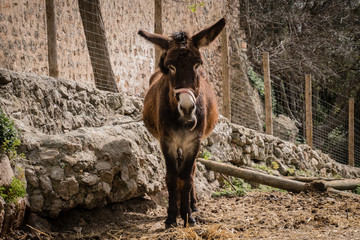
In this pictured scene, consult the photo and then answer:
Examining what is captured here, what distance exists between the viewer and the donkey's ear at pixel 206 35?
406cm

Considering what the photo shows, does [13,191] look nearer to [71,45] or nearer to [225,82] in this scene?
[225,82]

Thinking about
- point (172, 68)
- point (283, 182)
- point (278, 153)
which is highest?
point (278, 153)

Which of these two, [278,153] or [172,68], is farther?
[278,153]

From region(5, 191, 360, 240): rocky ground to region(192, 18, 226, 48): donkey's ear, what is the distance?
74.0 inches

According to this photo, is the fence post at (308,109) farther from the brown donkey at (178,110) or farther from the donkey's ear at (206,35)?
the donkey's ear at (206,35)

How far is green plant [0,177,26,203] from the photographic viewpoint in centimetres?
340

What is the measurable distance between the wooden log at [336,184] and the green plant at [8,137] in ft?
14.1

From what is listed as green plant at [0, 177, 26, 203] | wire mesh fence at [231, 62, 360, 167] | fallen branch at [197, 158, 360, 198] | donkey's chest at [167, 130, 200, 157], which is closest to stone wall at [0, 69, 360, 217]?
green plant at [0, 177, 26, 203]

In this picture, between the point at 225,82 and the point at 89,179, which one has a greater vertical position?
the point at 225,82

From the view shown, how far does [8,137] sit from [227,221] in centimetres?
250

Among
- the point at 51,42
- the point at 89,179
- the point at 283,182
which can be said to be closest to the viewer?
the point at 89,179

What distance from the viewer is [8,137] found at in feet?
12.0

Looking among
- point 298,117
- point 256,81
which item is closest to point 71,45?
point 256,81

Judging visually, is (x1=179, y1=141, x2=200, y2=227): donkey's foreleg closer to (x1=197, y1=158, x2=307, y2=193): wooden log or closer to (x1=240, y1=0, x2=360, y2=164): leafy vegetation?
(x1=197, y1=158, x2=307, y2=193): wooden log
